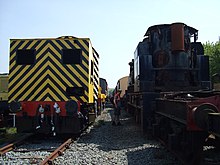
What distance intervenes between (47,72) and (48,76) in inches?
4.7

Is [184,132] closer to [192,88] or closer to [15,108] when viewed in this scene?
[192,88]

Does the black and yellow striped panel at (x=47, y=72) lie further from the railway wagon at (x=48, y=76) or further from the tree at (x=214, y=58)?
the tree at (x=214, y=58)

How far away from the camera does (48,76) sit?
7734mm

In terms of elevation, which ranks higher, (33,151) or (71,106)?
(71,106)

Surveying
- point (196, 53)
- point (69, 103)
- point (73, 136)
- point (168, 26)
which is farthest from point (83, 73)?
point (196, 53)

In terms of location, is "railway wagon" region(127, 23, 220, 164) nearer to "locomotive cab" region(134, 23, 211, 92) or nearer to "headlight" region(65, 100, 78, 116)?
"locomotive cab" region(134, 23, 211, 92)

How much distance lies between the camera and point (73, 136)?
788 centimetres

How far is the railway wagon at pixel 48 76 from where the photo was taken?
7363 millimetres

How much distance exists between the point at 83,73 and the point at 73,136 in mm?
1849

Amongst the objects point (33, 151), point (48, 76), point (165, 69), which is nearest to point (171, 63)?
point (165, 69)

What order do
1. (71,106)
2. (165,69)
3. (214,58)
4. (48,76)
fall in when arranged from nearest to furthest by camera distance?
(71,106)
(48,76)
(165,69)
(214,58)

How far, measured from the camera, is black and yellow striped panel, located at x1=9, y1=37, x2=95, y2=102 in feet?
25.2

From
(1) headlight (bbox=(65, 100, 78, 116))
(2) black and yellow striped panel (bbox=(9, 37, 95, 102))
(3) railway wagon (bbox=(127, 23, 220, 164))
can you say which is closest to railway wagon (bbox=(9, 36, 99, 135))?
(2) black and yellow striped panel (bbox=(9, 37, 95, 102))

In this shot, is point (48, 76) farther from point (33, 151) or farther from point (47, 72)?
point (33, 151)
